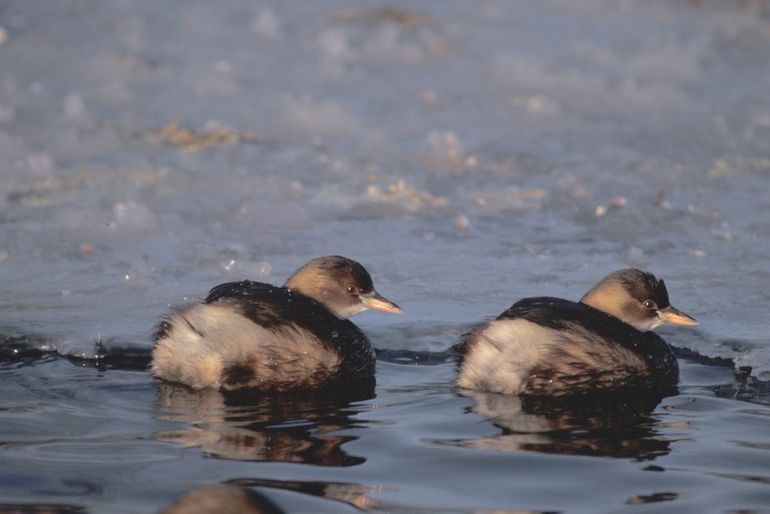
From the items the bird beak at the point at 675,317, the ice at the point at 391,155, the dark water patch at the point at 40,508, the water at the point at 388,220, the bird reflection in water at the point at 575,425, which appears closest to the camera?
the dark water patch at the point at 40,508

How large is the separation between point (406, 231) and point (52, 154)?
8.95 feet

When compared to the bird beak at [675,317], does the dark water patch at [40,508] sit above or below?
below

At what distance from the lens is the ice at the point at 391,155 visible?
755 cm

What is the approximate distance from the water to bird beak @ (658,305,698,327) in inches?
7.0

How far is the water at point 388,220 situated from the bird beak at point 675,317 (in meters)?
0.18

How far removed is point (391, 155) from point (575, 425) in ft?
16.1

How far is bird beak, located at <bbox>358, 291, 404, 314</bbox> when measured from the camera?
6.71 metres

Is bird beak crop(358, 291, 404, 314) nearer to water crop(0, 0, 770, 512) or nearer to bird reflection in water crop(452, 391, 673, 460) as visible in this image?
water crop(0, 0, 770, 512)

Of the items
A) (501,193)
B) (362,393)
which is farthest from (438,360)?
(501,193)

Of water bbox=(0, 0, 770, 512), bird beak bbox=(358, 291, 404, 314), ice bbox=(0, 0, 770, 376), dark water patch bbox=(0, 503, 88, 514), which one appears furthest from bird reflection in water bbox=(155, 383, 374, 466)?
ice bbox=(0, 0, 770, 376)

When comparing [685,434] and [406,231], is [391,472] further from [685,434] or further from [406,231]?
[406,231]

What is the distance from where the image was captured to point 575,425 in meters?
5.38

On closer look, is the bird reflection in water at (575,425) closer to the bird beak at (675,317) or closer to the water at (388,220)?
the water at (388,220)

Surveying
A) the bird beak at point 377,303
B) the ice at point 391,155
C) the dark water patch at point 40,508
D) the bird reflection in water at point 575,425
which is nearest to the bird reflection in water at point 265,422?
the bird reflection in water at point 575,425
